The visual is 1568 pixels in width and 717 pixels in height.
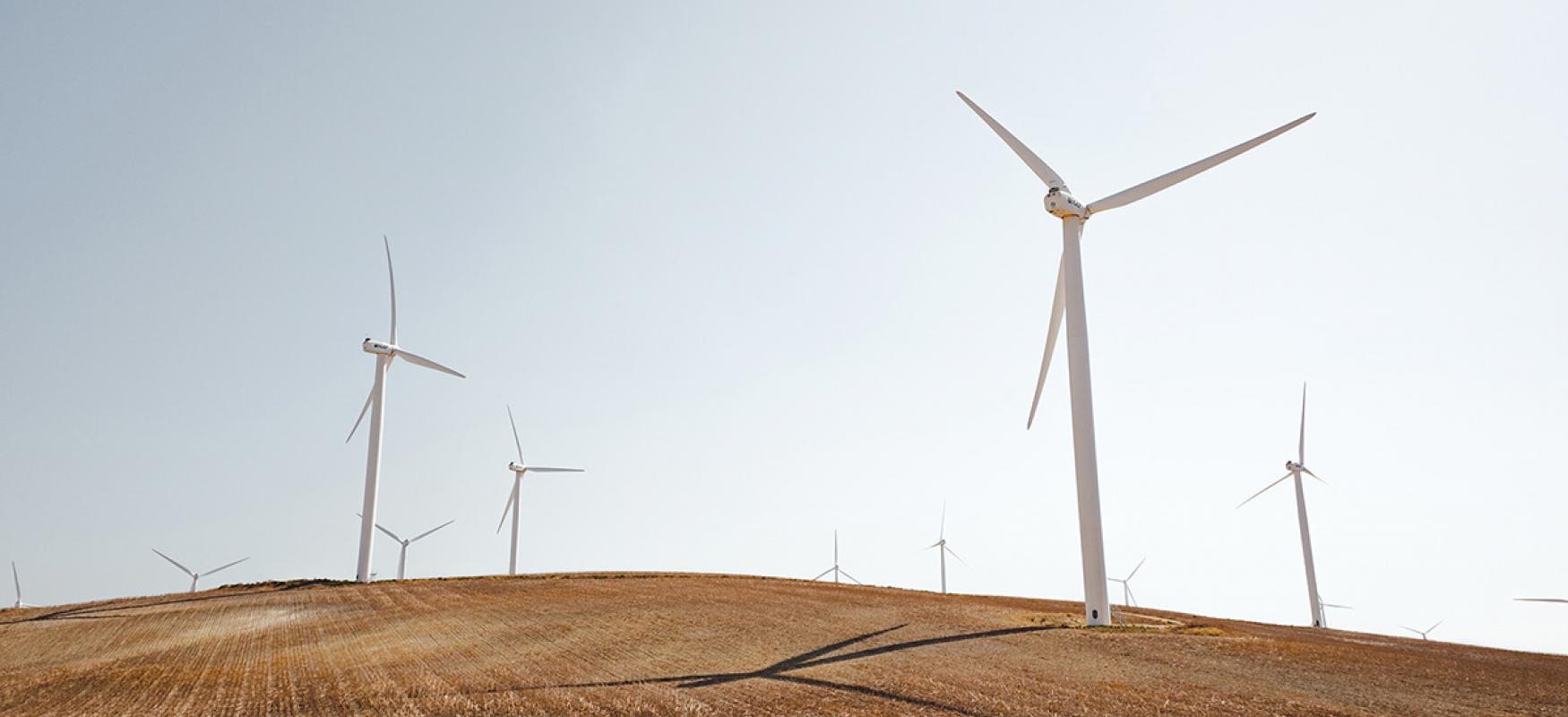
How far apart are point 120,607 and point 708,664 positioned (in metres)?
35.6

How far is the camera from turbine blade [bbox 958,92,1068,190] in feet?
126

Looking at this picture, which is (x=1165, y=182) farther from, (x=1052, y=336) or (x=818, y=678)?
(x=818, y=678)

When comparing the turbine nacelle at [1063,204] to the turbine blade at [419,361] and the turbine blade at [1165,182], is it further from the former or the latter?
the turbine blade at [419,361]

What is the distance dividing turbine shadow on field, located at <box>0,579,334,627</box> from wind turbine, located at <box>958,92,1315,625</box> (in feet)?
126

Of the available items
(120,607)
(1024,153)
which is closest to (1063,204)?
(1024,153)

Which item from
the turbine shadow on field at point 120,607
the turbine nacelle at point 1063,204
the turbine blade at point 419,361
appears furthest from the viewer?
the turbine blade at point 419,361

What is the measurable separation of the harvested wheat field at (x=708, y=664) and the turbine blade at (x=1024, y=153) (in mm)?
17608

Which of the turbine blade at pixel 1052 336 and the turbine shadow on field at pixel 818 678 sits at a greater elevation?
the turbine blade at pixel 1052 336

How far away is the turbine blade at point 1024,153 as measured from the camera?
38.5m

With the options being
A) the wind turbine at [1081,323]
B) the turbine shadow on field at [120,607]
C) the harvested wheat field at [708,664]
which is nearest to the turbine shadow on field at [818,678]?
the harvested wheat field at [708,664]

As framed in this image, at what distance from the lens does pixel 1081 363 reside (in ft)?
110

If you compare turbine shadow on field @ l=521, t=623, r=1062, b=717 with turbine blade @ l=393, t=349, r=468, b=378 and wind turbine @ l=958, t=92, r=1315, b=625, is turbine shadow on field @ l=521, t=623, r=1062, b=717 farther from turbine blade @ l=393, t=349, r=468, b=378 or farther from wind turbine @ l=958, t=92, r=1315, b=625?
turbine blade @ l=393, t=349, r=468, b=378

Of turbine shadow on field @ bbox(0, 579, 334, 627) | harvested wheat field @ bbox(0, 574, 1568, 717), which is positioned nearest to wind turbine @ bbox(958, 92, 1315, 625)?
harvested wheat field @ bbox(0, 574, 1568, 717)

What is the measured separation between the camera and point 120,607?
43.4 m
